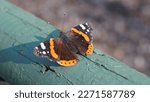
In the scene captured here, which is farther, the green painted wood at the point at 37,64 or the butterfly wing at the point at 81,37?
the butterfly wing at the point at 81,37

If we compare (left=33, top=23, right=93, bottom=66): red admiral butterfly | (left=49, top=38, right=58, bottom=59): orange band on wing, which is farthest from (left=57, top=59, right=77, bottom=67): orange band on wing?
(left=49, top=38, right=58, bottom=59): orange band on wing

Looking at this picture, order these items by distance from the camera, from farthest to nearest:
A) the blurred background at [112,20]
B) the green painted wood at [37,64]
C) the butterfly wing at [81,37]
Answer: the blurred background at [112,20] → the butterfly wing at [81,37] → the green painted wood at [37,64]

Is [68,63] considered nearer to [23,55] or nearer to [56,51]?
[23,55]

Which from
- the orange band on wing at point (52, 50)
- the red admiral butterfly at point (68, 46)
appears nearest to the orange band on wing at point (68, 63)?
the red admiral butterfly at point (68, 46)

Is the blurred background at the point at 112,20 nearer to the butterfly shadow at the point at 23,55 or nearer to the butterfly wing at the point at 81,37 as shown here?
the butterfly wing at the point at 81,37

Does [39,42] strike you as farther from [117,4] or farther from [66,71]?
[117,4]

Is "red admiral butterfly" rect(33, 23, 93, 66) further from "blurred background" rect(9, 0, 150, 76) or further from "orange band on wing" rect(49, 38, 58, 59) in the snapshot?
"blurred background" rect(9, 0, 150, 76)

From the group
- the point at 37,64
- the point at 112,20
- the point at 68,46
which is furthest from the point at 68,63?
the point at 112,20

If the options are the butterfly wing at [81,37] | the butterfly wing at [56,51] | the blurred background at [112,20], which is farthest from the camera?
the blurred background at [112,20]
